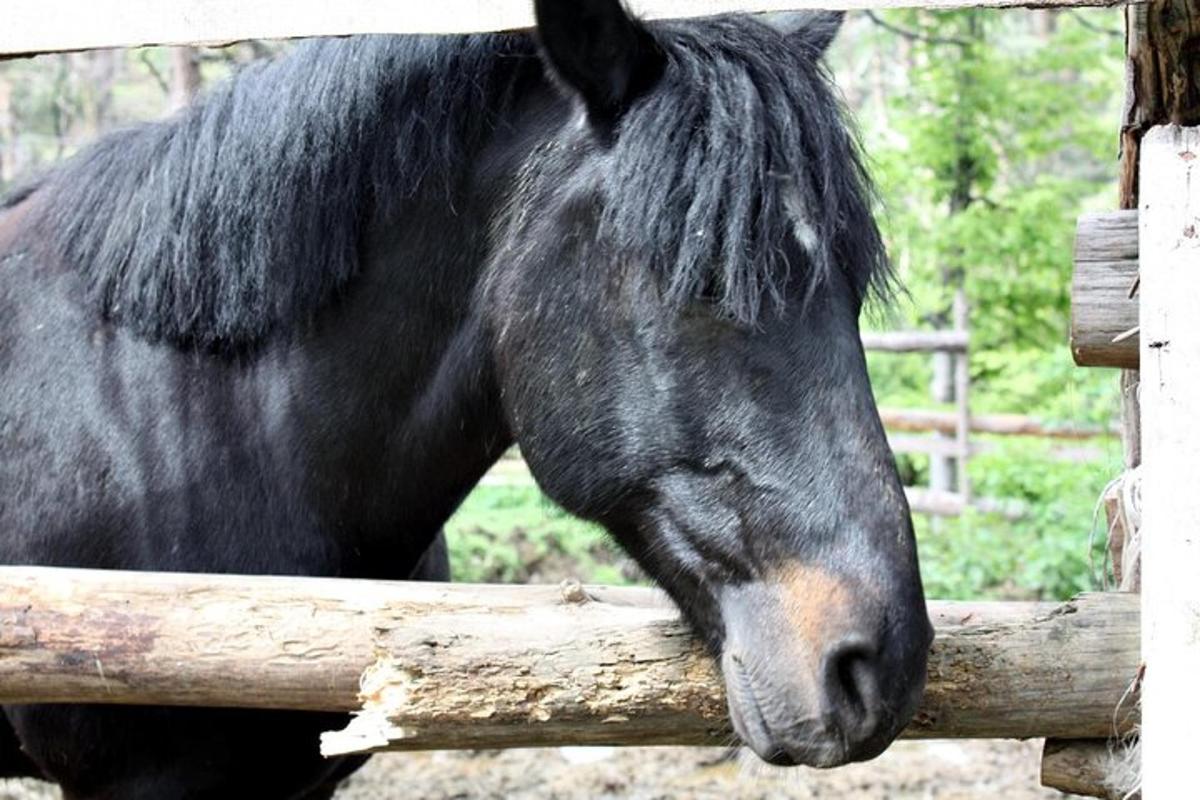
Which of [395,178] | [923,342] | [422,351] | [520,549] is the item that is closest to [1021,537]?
[923,342]

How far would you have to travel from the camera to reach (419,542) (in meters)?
2.92

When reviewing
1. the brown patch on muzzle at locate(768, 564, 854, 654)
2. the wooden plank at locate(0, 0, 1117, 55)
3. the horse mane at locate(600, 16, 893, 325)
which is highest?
the wooden plank at locate(0, 0, 1117, 55)

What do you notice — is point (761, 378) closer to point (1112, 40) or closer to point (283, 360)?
point (283, 360)

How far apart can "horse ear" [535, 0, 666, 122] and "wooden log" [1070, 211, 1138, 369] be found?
881 millimetres

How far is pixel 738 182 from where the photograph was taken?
2.26 meters

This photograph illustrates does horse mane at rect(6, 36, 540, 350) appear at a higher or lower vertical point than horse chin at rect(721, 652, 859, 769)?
higher

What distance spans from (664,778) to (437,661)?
394cm

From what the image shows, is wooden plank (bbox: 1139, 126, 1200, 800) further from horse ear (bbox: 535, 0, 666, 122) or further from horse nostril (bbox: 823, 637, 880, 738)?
horse ear (bbox: 535, 0, 666, 122)

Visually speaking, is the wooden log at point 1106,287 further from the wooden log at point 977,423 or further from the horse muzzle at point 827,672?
the wooden log at point 977,423

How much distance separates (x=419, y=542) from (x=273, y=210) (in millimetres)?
790

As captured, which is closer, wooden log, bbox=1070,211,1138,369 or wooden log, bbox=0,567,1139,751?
wooden log, bbox=0,567,1139,751

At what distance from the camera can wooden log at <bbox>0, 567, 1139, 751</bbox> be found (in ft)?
7.43

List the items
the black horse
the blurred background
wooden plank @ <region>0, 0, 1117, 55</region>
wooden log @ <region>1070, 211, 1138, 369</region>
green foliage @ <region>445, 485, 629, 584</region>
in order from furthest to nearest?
green foliage @ <region>445, 485, 629, 584</region> < the blurred background < wooden log @ <region>1070, 211, 1138, 369</region> < wooden plank @ <region>0, 0, 1117, 55</region> < the black horse

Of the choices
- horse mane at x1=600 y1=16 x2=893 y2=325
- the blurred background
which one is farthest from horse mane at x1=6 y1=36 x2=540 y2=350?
the blurred background
